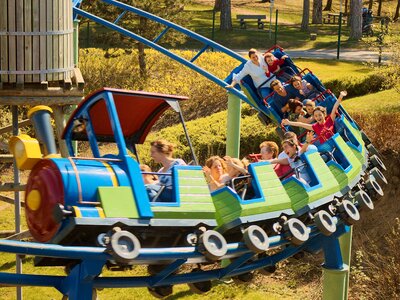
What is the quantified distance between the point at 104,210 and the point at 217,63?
608 inches

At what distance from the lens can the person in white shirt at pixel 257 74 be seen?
12.3m

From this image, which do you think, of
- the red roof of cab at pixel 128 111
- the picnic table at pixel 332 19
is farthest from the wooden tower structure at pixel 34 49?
the picnic table at pixel 332 19

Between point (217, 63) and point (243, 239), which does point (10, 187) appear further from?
point (217, 63)

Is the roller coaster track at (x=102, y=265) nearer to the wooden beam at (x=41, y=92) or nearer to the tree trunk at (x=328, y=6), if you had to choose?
the wooden beam at (x=41, y=92)

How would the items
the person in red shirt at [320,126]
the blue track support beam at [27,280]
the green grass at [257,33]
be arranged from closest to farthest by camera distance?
the blue track support beam at [27,280]
the person in red shirt at [320,126]
the green grass at [257,33]

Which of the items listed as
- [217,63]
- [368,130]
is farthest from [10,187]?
[217,63]

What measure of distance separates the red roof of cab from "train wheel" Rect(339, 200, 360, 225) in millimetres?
1981

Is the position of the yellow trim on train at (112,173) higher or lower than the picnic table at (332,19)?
higher

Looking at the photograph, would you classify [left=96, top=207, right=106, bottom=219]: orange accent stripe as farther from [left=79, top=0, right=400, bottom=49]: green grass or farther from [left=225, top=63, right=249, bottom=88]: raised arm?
[left=79, top=0, right=400, bottom=49]: green grass

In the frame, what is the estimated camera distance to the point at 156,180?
25.5 feet

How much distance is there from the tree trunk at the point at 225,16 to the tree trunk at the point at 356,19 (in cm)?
398

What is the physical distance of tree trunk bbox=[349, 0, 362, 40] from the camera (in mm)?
30516

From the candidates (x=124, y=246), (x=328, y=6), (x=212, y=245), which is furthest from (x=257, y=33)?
(x=124, y=246)

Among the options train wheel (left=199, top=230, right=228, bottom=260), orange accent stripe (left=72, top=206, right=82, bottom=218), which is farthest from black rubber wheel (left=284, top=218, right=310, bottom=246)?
orange accent stripe (left=72, top=206, right=82, bottom=218)
